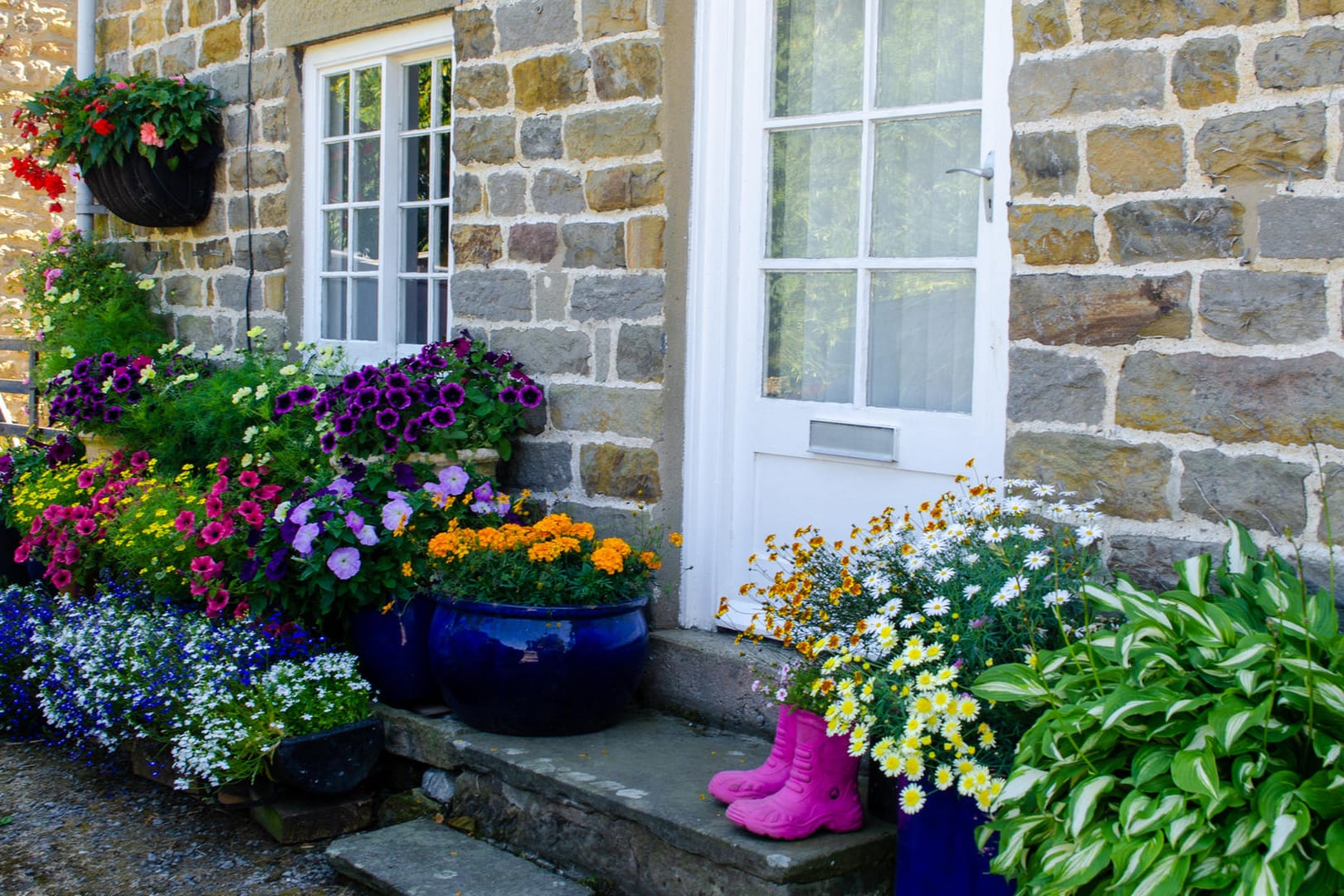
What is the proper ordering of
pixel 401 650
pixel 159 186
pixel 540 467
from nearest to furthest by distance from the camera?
pixel 401 650 → pixel 540 467 → pixel 159 186

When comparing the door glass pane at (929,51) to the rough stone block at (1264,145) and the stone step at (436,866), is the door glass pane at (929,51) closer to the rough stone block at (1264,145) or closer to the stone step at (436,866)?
the rough stone block at (1264,145)

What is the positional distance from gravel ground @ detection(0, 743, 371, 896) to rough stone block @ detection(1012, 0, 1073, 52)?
2.74 m

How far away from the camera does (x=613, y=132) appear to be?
164 inches

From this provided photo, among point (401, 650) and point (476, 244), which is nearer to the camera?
point (401, 650)

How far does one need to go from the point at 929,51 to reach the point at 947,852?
214cm

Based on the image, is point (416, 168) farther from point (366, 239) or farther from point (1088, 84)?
point (1088, 84)

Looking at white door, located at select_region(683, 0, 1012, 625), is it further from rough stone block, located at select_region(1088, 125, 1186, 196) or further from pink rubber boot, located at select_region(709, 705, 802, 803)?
pink rubber boot, located at select_region(709, 705, 802, 803)

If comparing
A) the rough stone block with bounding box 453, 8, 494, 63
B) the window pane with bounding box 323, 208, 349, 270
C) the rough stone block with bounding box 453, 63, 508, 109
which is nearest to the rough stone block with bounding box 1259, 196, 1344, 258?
the rough stone block with bounding box 453, 63, 508, 109

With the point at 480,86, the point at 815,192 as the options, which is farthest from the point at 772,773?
the point at 480,86

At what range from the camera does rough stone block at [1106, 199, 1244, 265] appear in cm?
287

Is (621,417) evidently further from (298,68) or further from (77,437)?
(77,437)

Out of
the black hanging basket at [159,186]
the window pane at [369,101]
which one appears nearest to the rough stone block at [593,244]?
the window pane at [369,101]

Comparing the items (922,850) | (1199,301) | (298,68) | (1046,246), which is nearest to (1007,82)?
(1046,246)

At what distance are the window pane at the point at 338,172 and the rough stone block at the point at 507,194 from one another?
122cm
